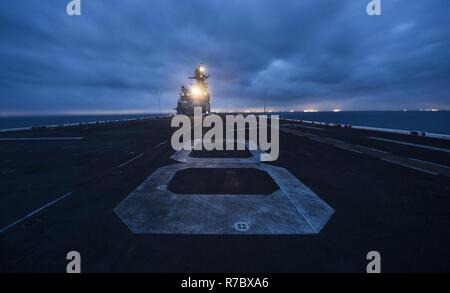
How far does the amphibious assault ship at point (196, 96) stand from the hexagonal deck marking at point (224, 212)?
83239mm

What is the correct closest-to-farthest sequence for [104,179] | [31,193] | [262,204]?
[262,204] < [31,193] < [104,179]

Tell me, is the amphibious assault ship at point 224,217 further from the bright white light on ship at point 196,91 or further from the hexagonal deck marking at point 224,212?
the bright white light on ship at point 196,91

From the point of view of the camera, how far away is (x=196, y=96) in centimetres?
9094

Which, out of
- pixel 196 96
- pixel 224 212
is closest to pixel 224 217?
pixel 224 212

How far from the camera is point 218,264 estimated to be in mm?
4125

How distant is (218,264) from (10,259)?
176 inches

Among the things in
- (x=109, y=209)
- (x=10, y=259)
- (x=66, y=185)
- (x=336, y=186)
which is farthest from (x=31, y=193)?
(x=336, y=186)

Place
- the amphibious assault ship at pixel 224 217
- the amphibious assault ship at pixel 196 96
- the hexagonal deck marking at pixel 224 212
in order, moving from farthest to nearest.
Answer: the amphibious assault ship at pixel 196 96
the hexagonal deck marking at pixel 224 212
the amphibious assault ship at pixel 224 217

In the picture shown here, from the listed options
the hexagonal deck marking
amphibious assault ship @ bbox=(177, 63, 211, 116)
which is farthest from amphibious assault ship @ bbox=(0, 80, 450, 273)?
amphibious assault ship @ bbox=(177, 63, 211, 116)

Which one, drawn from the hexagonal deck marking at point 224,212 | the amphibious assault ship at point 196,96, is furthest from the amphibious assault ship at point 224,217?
the amphibious assault ship at point 196,96

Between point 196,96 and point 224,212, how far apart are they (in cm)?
8914

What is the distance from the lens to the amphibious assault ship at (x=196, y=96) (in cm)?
8881
